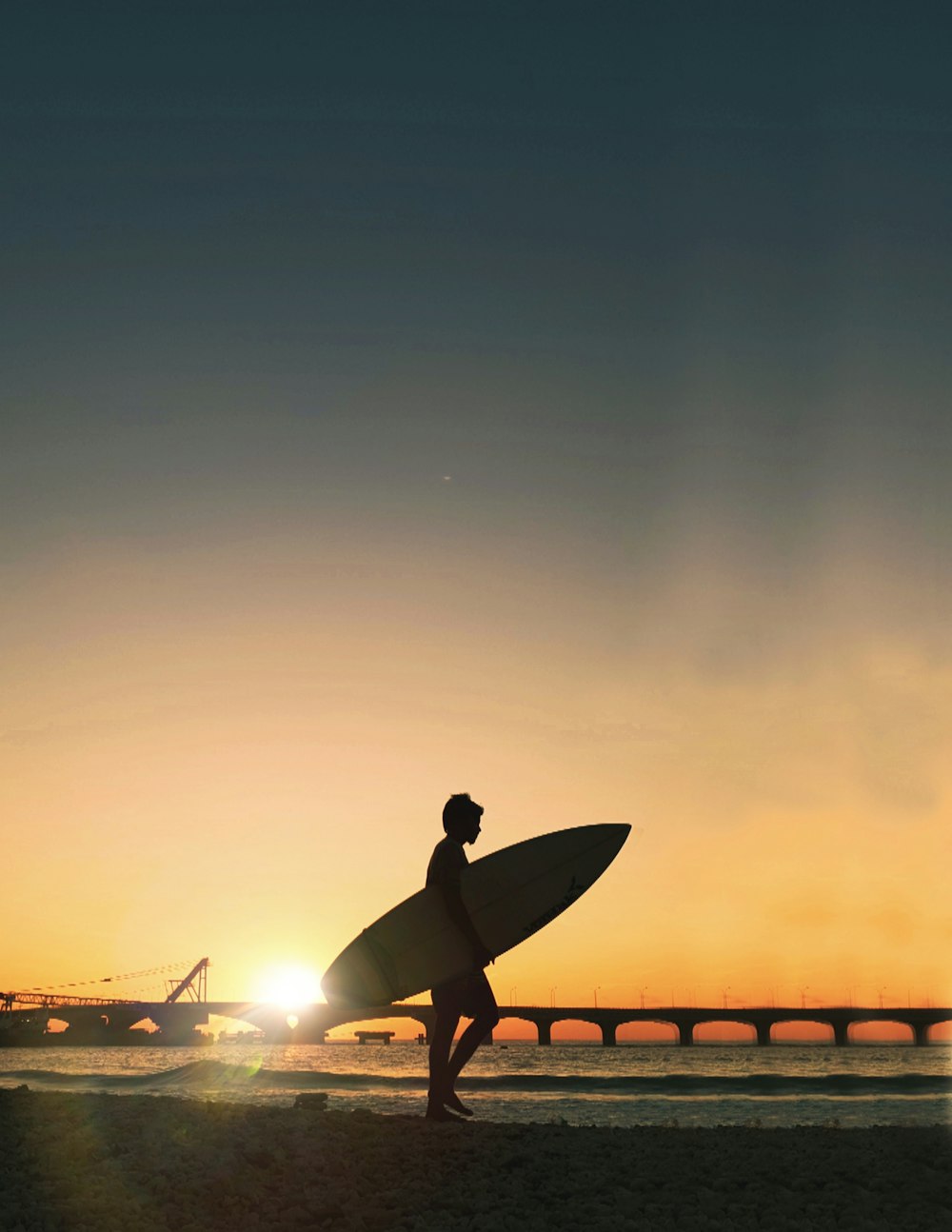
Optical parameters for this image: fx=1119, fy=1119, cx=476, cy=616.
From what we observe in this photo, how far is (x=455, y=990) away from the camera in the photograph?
8.88m

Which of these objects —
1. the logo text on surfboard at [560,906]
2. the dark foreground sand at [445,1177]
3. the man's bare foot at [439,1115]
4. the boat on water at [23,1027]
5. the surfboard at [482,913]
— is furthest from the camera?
the boat on water at [23,1027]

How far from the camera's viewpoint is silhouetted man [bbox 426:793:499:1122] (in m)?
8.84

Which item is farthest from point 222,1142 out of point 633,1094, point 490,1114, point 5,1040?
point 5,1040

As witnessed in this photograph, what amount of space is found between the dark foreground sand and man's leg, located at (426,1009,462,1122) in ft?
1.05

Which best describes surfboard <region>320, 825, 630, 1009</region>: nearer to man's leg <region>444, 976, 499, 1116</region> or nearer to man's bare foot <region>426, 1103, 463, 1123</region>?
man's leg <region>444, 976, 499, 1116</region>

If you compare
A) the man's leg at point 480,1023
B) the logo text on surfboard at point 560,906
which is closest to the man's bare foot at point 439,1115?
the man's leg at point 480,1023

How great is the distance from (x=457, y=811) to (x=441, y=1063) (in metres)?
2.05

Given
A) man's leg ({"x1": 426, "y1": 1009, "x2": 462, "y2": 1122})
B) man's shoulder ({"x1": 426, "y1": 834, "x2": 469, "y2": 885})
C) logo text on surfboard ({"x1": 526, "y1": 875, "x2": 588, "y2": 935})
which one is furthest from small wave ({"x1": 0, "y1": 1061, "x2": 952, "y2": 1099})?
man's shoulder ({"x1": 426, "y1": 834, "x2": 469, "y2": 885})

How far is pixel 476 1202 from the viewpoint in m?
6.74

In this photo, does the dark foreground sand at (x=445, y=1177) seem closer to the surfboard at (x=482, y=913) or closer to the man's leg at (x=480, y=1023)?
the man's leg at (x=480, y=1023)

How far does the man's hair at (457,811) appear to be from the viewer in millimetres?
9234

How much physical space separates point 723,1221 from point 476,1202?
146 centimetres

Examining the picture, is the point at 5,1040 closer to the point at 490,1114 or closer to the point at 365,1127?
the point at 490,1114

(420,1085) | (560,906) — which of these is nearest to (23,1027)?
(420,1085)
